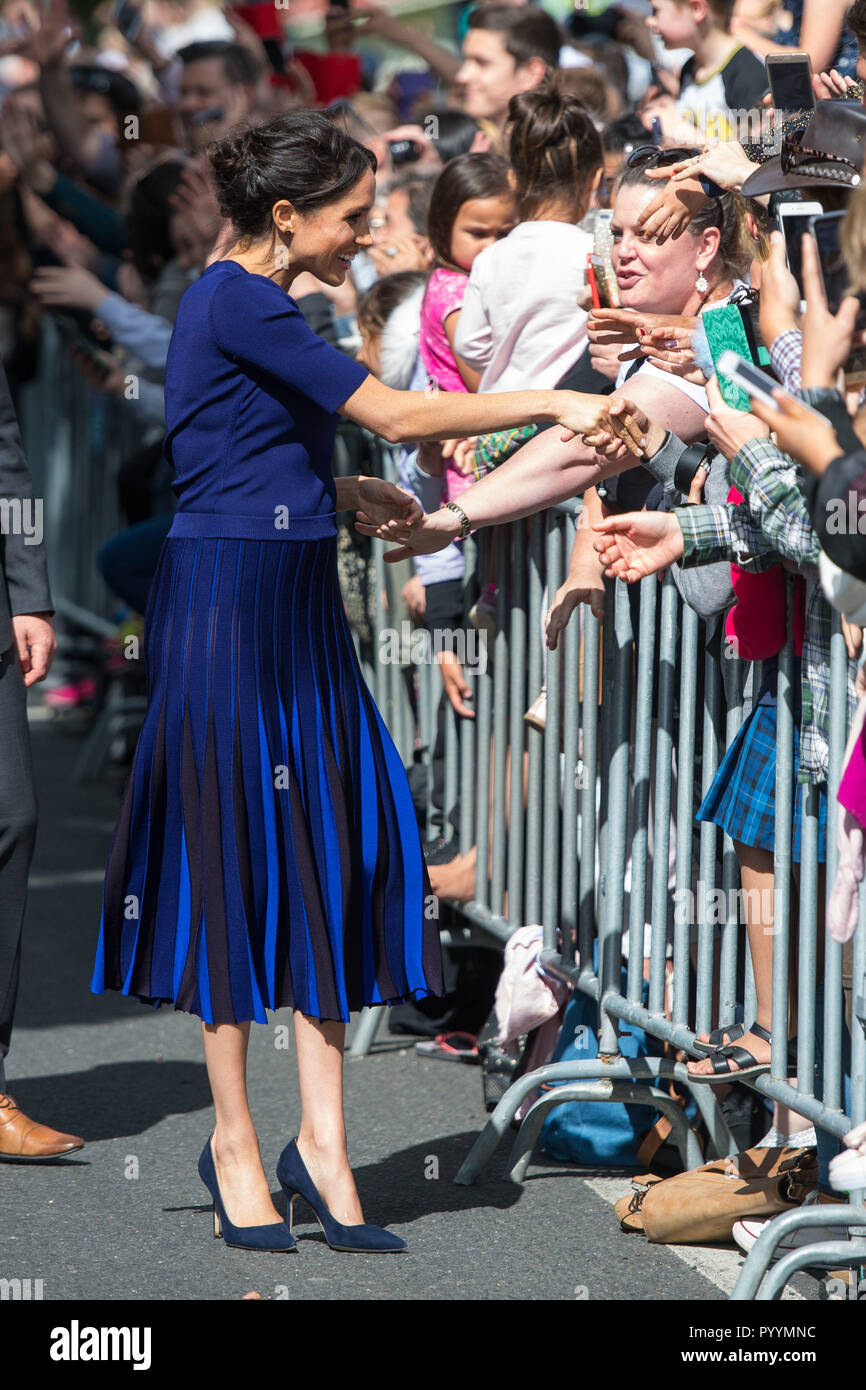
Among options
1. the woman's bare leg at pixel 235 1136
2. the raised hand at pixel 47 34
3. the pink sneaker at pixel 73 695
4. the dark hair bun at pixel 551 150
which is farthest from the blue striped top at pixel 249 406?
the pink sneaker at pixel 73 695

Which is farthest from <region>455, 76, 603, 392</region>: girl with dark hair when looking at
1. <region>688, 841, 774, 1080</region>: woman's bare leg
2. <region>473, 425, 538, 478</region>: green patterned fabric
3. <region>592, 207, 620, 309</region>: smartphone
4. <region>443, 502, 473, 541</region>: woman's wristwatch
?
<region>688, 841, 774, 1080</region>: woman's bare leg

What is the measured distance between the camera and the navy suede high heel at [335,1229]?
142 inches

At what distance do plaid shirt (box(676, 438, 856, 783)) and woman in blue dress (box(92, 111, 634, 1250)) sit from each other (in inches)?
16.3

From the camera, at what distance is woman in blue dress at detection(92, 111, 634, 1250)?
3539 mm

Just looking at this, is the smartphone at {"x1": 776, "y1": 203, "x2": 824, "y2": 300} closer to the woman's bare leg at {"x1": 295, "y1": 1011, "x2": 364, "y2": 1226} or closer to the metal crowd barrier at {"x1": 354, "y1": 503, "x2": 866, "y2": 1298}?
the metal crowd barrier at {"x1": 354, "y1": 503, "x2": 866, "y2": 1298}

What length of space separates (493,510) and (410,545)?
0.63 ft

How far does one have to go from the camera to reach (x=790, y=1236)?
338cm

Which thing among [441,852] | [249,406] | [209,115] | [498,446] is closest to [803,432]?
[249,406]

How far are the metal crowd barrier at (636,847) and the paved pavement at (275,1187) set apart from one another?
24 cm

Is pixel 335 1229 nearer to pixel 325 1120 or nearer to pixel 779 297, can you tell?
pixel 325 1120
